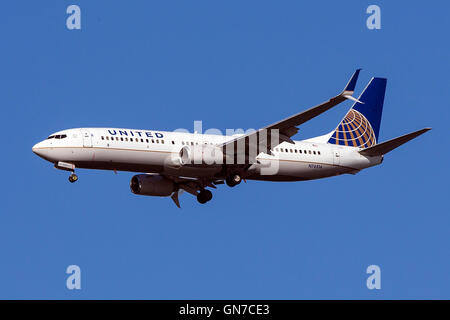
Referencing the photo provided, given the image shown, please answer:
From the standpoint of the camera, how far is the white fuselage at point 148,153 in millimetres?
65875

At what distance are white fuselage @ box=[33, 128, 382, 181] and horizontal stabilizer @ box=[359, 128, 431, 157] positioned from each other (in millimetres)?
3733

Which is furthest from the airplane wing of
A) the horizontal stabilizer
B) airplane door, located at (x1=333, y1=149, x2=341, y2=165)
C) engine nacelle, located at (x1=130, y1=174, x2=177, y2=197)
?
airplane door, located at (x1=333, y1=149, x2=341, y2=165)

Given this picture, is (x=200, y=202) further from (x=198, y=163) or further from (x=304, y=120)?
(x=304, y=120)

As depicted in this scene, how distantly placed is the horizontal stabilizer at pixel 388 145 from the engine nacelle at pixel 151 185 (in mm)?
13103

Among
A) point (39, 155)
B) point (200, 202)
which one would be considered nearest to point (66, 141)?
point (39, 155)

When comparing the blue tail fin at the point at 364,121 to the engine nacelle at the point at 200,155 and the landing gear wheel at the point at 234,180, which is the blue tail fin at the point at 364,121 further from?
the engine nacelle at the point at 200,155

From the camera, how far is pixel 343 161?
72812 mm

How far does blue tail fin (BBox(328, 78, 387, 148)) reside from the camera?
247ft

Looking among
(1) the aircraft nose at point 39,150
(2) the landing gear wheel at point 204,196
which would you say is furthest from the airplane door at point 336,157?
(1) the aircraft nose at point 39,150

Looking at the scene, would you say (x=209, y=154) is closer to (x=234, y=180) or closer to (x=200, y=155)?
(x=200, y=155)

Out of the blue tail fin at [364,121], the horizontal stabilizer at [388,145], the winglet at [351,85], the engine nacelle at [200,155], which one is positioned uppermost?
the blue tail fin at [364,121]

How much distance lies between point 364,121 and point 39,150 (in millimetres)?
23981

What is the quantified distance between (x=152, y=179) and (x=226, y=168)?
18.5ft

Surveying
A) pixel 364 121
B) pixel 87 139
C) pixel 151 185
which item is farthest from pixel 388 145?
pixel 87 139
